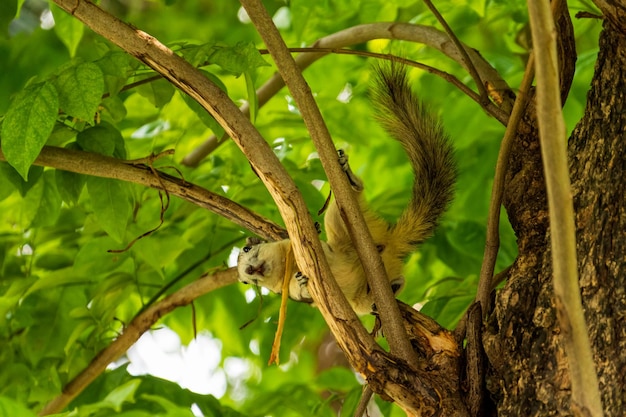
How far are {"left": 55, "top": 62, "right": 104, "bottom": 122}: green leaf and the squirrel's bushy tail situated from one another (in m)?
0.50

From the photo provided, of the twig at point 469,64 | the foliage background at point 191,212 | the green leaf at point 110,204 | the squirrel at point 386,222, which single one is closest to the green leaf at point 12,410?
the foliage background at point 191,212

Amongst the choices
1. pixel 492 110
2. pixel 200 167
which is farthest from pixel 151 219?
pixel 492 110

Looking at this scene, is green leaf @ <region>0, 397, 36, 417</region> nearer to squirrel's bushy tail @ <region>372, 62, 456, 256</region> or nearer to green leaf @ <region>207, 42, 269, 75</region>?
green leaf @ <region>207, 42, 269, 75</region>

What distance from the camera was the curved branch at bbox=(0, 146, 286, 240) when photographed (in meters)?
1.31

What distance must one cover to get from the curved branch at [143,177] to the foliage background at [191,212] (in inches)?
2.4

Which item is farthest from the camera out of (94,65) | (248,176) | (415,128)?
(248,176)

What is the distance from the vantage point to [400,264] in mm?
1587

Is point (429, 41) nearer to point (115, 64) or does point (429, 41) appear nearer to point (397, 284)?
point (397, 284)

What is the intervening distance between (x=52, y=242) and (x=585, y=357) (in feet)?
5.26

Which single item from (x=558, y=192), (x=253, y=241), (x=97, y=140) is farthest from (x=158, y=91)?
(x=558, y=192)

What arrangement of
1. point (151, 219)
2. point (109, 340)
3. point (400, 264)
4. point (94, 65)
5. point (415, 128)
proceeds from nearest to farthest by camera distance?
1. point (94, 65)
2. point (415, 128)
3. point (400, 264)
4. point (151, 219)
5. point (109, 340)

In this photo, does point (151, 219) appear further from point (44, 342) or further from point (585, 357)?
point (585, 357)

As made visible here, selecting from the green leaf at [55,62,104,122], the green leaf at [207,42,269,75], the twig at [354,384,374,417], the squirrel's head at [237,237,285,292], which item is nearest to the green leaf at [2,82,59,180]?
the green leaf at [55,62,104,122]

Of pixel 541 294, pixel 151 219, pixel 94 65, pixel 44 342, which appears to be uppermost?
pixel 94 65
